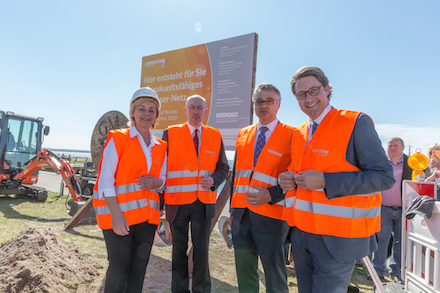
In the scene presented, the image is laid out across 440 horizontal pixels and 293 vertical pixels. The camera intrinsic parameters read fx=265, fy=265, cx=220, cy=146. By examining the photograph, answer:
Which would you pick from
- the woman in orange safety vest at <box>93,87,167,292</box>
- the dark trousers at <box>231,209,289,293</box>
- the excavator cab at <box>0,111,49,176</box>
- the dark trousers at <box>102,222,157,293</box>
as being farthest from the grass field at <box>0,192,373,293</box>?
the excavator cab at <box>0,111,49,176</box>

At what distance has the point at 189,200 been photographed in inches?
112

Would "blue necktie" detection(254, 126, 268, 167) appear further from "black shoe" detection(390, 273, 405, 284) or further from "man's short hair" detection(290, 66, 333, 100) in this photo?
"black shoe" detection(390, 273, 405, 284)

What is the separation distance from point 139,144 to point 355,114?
1.69 metres

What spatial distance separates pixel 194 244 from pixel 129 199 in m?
1.09

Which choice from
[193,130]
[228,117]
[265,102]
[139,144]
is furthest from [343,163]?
[228,117]

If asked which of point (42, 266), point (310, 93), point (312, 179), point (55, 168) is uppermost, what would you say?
point (310, 93)

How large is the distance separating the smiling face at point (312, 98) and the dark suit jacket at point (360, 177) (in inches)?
10.6

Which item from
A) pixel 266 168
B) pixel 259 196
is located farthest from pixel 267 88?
pixel 259 196

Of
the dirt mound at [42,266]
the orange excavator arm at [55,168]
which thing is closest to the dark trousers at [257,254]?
the dirt mound at [42,266]

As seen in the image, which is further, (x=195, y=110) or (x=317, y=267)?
(x=195, y=110)

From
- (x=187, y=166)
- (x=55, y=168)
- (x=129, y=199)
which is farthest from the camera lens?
(x=55, y=168)

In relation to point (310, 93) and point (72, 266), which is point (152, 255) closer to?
point (72, 266)

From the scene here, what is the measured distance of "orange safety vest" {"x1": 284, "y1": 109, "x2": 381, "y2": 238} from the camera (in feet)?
5.21

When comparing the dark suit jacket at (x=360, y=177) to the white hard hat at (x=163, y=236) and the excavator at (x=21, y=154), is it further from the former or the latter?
the excavator at (x=21, y=154)
